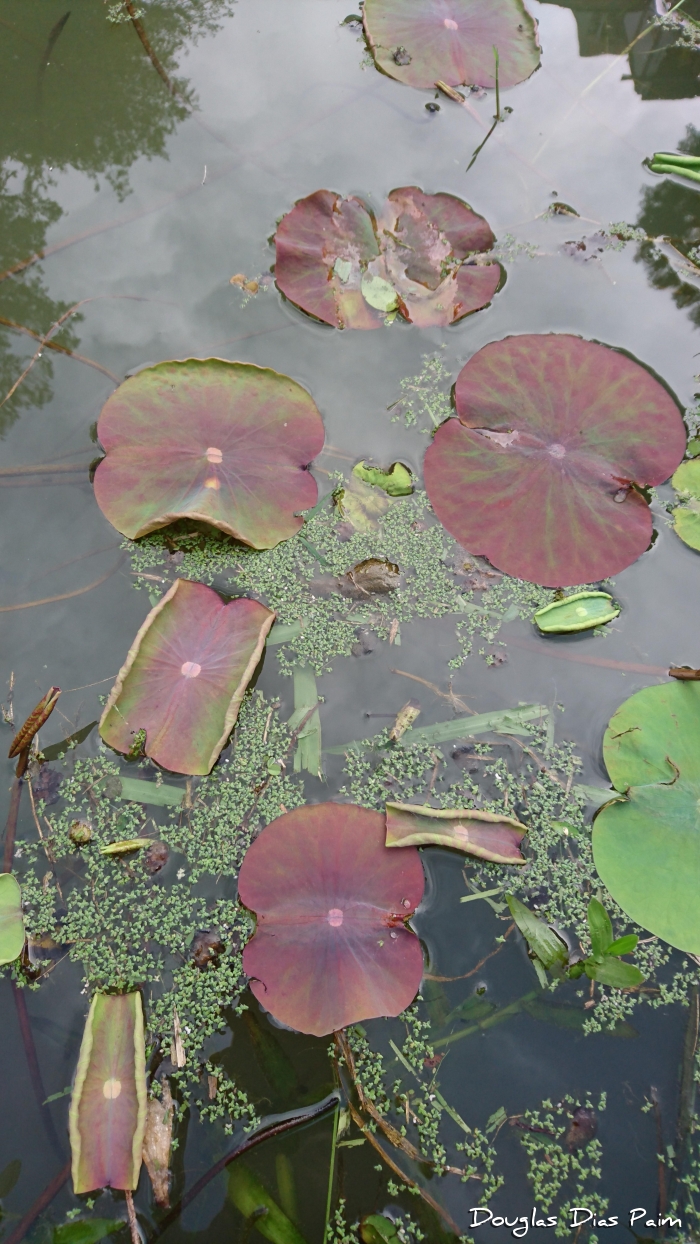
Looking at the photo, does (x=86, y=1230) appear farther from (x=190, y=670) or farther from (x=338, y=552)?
(x=338, y=552)

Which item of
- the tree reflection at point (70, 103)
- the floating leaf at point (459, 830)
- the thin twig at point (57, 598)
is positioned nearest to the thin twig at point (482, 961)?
the floating leaf at point (459, 830)

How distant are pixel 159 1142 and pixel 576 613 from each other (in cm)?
164

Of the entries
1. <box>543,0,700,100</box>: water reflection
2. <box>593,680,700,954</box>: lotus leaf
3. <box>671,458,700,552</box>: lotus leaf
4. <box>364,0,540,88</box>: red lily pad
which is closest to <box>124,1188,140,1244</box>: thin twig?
<box>593,680,700,954</box>: lotus leaf

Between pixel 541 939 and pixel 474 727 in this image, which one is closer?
pixel 541 939

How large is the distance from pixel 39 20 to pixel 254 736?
325 cm

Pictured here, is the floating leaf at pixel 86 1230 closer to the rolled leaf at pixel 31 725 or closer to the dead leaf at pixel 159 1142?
the dead leaf at pixel 159 1142

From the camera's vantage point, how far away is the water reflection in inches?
128

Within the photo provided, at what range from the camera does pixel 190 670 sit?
191cm

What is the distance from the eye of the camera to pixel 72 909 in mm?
1731

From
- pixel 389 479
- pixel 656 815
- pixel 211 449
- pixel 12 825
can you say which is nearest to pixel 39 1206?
pixel 12 825

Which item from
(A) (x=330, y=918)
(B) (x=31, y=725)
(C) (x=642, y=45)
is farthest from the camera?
(C) (x=642, y=45)

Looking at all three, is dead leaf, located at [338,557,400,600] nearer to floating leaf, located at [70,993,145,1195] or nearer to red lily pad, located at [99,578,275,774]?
red lily pad, located at [99,578,275,774]

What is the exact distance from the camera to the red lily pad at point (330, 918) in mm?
1580

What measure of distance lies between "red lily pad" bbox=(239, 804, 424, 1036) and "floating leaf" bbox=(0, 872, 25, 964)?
1.67ft
